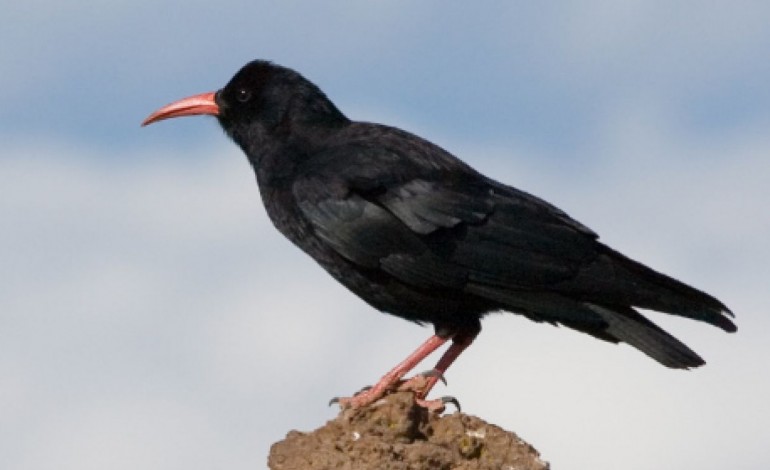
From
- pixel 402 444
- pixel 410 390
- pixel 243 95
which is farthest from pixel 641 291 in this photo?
pixel 243 95

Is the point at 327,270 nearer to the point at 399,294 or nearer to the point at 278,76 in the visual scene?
the point at 399,294

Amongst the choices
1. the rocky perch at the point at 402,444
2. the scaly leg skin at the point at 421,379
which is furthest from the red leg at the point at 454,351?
the rocky perch at the point at 402,444

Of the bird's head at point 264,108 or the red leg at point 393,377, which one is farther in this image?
the bird's head at point 264,108

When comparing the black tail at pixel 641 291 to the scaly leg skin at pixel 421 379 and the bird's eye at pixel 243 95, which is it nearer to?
the scaly leg skin at pixel 421 379

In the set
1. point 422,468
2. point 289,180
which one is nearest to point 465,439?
point 422,468

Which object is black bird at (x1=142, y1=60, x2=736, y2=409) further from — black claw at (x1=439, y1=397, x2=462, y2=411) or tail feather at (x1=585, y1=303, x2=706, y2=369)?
black claw at (x1=439, y1=397, x2=462, y2=411)

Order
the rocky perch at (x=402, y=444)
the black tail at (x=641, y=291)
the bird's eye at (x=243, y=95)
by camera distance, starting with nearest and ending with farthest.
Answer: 1. the rocky perch at (x=402, y=444)
2. the black tail at (x=641, y=291)
3. the bird's eye at (x=243, y=95)
